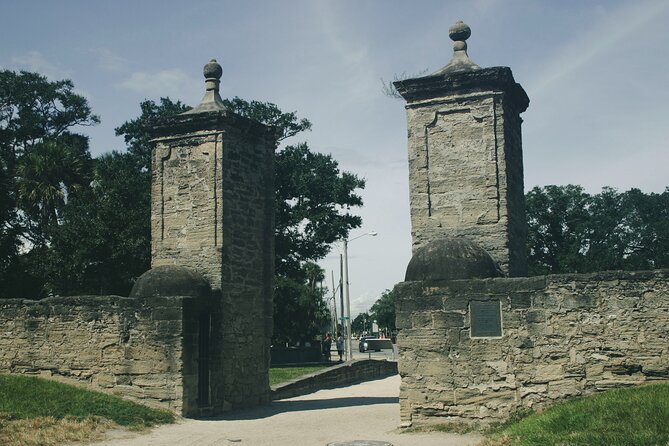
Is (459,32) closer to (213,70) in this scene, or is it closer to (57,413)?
Result: (213,70)

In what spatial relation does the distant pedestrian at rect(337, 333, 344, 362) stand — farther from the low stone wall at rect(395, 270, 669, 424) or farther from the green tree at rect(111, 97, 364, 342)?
the low stone wall at rect(395, 270, 669, 424)

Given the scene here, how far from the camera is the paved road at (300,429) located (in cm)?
1002

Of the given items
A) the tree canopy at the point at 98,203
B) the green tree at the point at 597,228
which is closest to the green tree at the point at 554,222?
the green tree at the point at 597,228

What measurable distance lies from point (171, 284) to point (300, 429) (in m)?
3.46

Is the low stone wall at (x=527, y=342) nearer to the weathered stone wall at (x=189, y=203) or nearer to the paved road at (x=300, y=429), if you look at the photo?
the paved road at (x=300, y=429)

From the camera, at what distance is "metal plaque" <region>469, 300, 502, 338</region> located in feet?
33.5

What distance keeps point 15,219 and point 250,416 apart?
20989mm

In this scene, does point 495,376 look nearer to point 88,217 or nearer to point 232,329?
point 232,329

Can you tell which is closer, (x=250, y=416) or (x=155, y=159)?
(x=250, y=416)

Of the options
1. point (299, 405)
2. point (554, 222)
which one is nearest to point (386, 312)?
point (554, 222)

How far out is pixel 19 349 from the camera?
43.5 ft

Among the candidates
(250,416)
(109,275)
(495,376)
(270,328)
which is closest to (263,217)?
(270,328)

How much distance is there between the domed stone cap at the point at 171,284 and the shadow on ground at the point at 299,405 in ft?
7.22

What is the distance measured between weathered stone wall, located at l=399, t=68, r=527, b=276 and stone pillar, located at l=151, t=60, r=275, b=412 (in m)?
3.73
